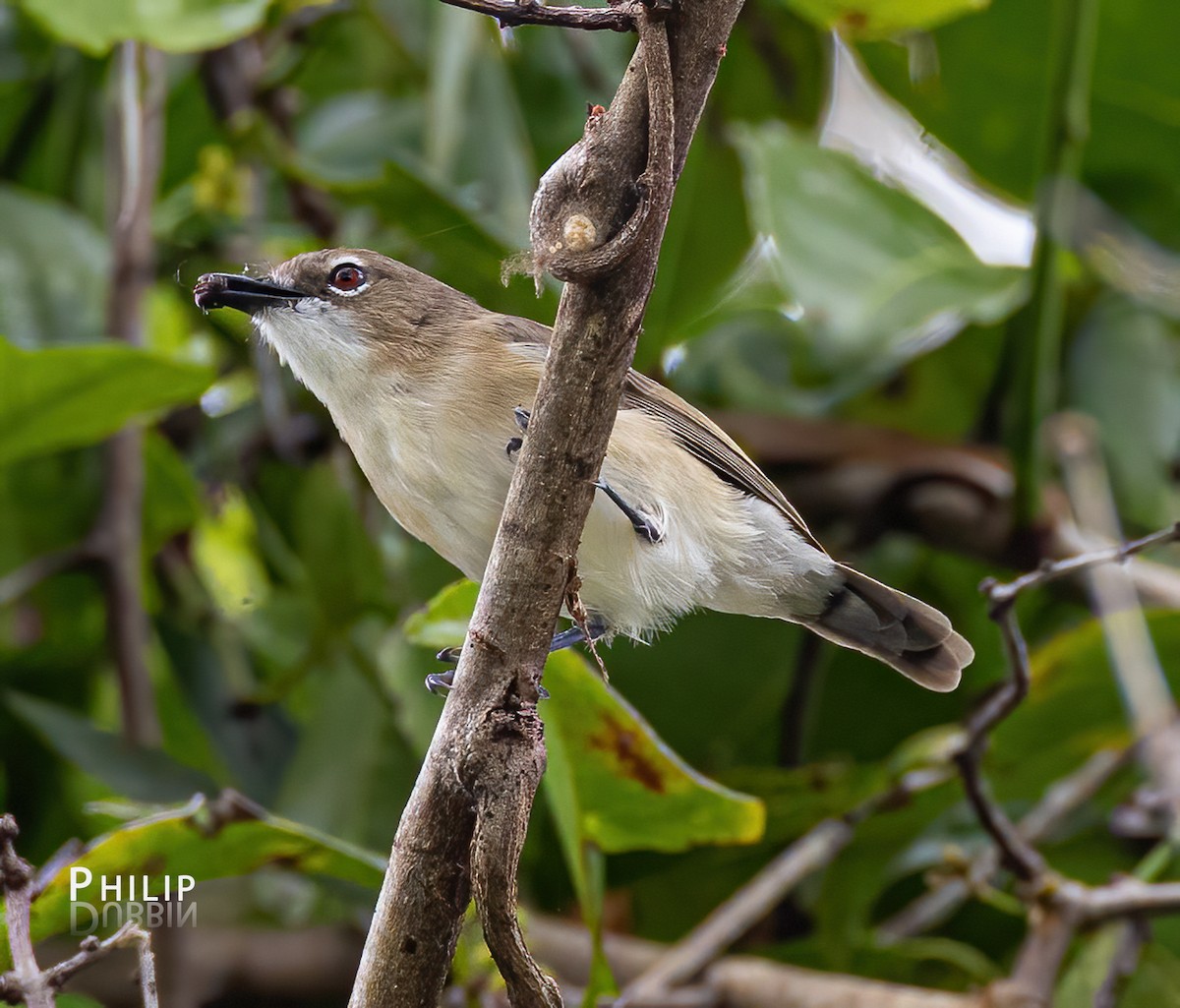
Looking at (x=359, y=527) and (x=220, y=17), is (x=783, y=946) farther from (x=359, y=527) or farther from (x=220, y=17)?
(x=220, y=17)

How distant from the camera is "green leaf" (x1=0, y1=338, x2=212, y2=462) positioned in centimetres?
234

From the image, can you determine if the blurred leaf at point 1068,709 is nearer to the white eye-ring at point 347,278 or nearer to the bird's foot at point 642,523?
the bird's foot at point 642,523

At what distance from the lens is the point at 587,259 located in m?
1.02

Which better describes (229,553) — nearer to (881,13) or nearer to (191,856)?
(191,856)

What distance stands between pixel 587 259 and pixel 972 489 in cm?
206

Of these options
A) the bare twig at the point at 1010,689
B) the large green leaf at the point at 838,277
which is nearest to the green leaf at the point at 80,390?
the large green leaf at the point at 838,277

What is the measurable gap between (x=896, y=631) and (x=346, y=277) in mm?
1003

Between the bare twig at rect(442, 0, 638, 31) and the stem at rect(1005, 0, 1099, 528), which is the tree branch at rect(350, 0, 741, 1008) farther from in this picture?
the stem at rect(1005, 0, 1099, 528)

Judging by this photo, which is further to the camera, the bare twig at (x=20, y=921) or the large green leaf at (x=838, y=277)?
the large green leaf at (x=838, y=277)

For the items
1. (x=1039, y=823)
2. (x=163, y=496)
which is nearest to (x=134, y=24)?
(x=163, y=496)

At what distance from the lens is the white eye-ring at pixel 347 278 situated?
73.5 inches

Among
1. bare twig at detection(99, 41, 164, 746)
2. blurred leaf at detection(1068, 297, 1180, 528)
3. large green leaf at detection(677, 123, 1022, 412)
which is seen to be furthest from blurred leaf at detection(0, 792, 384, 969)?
blurred leaf at detection(1068, 297, 1180, 528)

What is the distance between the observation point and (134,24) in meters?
2.57

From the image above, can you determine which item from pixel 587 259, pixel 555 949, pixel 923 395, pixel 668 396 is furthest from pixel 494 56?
pixel 587 259
